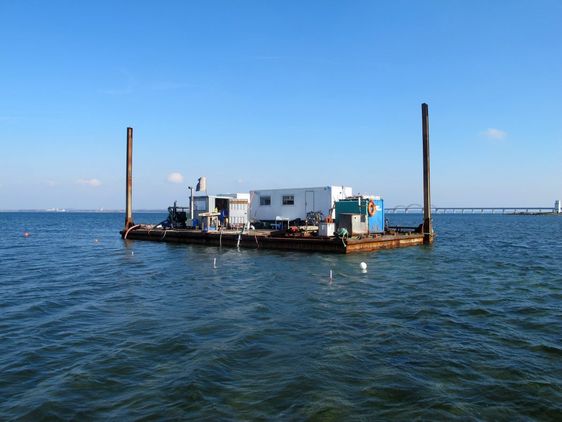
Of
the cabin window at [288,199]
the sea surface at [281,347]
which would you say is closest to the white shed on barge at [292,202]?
the cabin window at [288,199]

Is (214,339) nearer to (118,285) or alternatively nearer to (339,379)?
(339,379)

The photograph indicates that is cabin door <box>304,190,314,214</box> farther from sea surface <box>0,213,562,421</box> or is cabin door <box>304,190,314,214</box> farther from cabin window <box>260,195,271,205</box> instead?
sea surface <box>0,213,562,421</box>

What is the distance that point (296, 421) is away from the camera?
6020mm

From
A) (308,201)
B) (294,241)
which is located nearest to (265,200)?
(308,201)

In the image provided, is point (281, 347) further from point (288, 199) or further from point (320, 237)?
point (288, 199)

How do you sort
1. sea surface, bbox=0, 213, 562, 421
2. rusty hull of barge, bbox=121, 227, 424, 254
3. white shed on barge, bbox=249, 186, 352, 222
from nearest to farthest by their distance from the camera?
sea surface, bbox=0, 213, 562, 421 → rusty hull of barge, bbox=121, 227, 424, 254 → white shed on barge, bbox=249, 186, 352, 222

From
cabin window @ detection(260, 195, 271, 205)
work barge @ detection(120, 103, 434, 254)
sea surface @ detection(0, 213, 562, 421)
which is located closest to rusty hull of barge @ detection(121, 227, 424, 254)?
work barge @ detection(120, 103, 434, 254)

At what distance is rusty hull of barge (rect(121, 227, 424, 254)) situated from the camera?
84.5ft

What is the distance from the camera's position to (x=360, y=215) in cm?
2883

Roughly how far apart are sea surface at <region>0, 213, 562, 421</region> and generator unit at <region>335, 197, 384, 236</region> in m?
9.59

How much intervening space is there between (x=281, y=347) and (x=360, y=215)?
2063 centimetres

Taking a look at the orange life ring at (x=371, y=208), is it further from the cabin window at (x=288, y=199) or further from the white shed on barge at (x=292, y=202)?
the cabin window at (x=288, y=199)

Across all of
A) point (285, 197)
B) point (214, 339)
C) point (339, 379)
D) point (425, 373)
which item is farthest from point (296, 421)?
point (285, 197)

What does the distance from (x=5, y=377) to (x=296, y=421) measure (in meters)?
5.59
